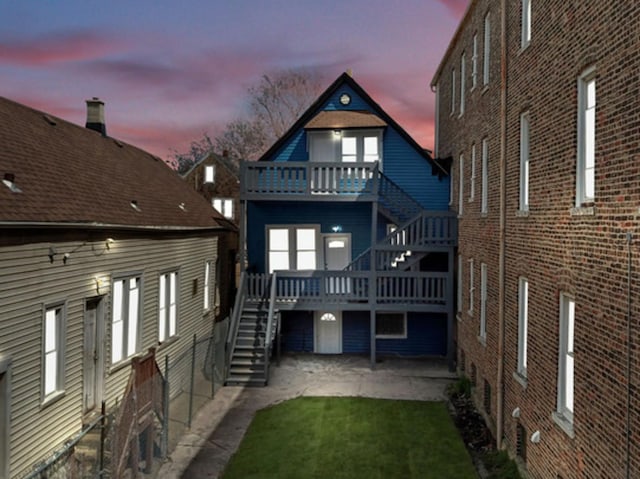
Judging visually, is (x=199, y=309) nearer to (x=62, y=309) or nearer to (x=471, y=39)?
(x=62, y=309)

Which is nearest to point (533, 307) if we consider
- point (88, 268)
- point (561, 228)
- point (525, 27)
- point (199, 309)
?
point (561, 228)

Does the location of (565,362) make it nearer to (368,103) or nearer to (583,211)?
(583,211)

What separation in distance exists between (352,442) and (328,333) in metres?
8.59

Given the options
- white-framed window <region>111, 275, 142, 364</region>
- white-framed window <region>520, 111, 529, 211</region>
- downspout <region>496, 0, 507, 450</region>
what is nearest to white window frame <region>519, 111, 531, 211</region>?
white-framed window <region>520, 111, 529, 211</region>

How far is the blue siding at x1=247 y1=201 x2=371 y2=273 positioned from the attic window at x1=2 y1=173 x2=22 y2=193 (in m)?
11.6

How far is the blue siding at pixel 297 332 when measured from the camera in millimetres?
20031

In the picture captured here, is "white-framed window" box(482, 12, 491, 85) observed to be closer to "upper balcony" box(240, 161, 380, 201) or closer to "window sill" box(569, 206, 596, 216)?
"upper balcony" box(240, 161, 380, 201)

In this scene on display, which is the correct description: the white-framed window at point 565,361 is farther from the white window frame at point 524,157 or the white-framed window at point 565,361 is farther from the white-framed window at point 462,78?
the white-framed window at point 462,78

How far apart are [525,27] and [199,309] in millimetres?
12774

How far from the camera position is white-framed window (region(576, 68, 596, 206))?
7156 mm

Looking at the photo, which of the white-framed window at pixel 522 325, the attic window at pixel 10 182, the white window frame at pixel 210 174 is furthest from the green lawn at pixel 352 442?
the white window frame at pixel 210 174

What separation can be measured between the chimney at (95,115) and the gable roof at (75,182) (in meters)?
0.57

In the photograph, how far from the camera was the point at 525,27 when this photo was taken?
1002 centimetres

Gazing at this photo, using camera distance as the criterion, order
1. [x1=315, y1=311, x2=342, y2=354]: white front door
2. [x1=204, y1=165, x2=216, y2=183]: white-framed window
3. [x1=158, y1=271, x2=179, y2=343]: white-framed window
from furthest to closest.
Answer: [x1=204, y1=165, x2=216, y2=183]: white-framed window < [x1=315, y1=311, x2=342, y2=354]: white front door < [x1=158, y1=271, x2=179, y2=343]: white-framed window
